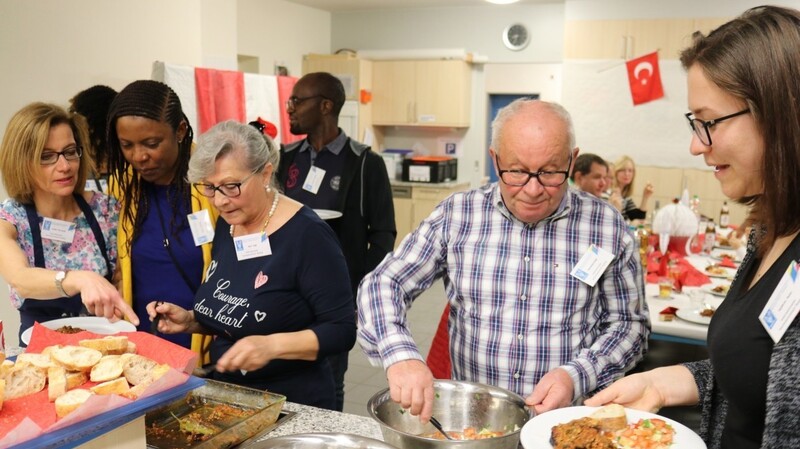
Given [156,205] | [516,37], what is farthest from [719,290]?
[516,37]

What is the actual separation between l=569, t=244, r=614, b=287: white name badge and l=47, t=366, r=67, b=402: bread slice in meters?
1.19

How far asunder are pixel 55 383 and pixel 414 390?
0.69 meters

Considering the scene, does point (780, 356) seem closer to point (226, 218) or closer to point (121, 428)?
point (121, 428)

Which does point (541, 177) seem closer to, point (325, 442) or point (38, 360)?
point (325, 442)

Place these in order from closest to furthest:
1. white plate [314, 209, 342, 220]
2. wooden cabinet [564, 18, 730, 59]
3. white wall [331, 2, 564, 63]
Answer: white plate [314, 209, 342, 220]
wooden cabinet [564, 18, 730, 59]
white wall [331, 2, 564, 63]

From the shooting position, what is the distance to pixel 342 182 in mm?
3309

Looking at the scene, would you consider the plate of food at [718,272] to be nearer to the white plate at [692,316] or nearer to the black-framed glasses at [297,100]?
the white plate at [692,316]

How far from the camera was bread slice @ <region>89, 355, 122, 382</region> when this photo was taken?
1.27 meters

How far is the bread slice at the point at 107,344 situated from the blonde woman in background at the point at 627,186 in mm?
4656

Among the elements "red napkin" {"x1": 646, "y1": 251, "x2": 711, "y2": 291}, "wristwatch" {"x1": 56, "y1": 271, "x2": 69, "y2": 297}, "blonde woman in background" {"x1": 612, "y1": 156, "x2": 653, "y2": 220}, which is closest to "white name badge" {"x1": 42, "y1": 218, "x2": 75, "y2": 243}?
"wristwatch" {"x1": 56, "y1": 271, "x2": 69, "y2": 297}

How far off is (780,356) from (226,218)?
1.45 meters

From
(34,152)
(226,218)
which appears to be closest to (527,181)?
(226,218)

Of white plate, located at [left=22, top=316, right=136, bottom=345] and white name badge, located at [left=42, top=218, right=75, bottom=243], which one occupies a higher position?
white name badge, located at [left=42, top=218, right=75, bottom=243]

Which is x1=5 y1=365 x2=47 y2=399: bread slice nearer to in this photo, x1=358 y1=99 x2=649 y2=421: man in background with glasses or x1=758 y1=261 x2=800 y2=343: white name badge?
x1=358 y1=99 x2=649 y2=421: man in background with glasses
